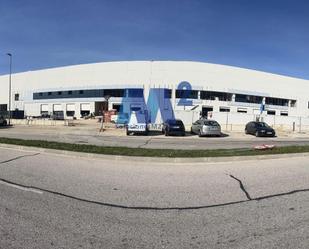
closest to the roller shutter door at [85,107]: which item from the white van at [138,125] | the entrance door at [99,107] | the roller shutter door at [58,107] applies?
the entrance door at [99,107]

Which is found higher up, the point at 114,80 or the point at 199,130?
the point at 114,80

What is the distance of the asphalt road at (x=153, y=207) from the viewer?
5.07 metres

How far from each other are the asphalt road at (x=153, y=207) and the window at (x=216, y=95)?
2763 inches

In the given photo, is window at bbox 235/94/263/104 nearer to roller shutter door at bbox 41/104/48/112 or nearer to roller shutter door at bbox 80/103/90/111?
roller shutter door at bbox 80/103/90/111

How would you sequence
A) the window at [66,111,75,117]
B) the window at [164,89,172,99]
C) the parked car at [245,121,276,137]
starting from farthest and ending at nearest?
the window at [66,111,75,117], the window at [164,89,172,99], the parked car at [245,121,276,137]

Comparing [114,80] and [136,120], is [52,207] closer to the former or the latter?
[136,120]

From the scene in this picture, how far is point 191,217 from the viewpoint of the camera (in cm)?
615

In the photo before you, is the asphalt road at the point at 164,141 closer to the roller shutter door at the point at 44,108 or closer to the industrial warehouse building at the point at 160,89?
the industrial warehouse building at the point at 160,89

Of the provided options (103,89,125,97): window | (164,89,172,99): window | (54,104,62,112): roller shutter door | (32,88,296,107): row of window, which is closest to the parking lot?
(32,88,296,107): row of window

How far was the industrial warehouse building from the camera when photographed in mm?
78562

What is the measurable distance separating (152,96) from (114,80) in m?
9.88

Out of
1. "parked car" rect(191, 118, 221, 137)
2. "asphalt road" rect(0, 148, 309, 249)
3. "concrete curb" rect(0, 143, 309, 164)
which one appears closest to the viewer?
"asphalt road" rect(0, 148, 309, 249)

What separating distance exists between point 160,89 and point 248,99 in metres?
22.5

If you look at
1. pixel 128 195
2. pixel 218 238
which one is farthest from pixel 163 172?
pixel 218 238
